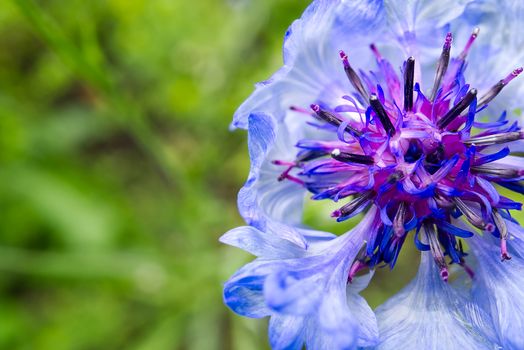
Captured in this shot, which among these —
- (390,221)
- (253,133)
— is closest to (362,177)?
(390,221)

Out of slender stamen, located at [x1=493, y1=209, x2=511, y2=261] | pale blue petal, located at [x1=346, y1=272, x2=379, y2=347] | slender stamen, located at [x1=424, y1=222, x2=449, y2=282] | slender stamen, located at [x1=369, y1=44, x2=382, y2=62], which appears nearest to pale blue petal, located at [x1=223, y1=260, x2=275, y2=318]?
pale blue petal, located at [x1=346, y1=272, x2=379, y2=347]

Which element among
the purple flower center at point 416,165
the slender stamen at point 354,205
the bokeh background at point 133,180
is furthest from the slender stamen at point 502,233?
the bokeh background at point 133,180

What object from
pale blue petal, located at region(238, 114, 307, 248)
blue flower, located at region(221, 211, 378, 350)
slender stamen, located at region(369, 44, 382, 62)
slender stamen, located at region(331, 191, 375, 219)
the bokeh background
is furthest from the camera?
the bokeh background

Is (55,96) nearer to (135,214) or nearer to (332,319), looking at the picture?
(135,214)

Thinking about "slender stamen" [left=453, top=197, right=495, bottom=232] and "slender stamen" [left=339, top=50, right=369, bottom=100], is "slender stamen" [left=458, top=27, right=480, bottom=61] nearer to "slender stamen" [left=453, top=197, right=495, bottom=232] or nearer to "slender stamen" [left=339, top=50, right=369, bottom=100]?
"slender stamen" [left=339, top=50, right=369, bottom=100]

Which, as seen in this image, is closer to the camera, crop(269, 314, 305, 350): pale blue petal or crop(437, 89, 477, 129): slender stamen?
crop(269, 314, 305, 350): pale blue petal

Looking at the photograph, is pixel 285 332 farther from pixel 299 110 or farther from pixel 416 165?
pixel 299 110

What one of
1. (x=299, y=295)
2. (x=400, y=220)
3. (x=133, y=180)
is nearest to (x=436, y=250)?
(x=400, y=220)

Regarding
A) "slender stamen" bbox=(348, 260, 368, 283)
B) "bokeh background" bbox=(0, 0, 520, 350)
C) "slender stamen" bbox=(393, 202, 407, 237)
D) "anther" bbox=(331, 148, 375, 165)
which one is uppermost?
"bokeh background" bbox=(0, 0, 520, 350)
